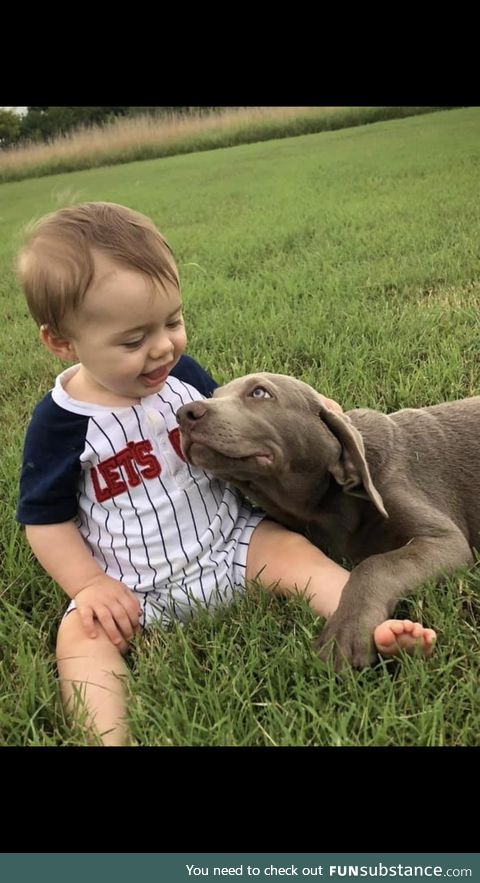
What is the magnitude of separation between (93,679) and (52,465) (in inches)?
22.3

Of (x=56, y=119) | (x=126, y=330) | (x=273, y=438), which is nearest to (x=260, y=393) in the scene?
(x=273, y=438)

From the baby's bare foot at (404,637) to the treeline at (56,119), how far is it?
2.19 metres

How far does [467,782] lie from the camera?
1370 millimetres

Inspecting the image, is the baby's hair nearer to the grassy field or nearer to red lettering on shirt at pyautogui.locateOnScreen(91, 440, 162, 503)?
red lettering on shirt at pyautogui.locateOnScreen(91, 440, 162, 503)

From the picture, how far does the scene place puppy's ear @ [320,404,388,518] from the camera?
6.19 feet

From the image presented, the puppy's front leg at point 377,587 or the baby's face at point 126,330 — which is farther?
the baby's face at point 126,330

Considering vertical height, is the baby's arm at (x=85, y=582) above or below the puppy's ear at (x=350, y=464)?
below

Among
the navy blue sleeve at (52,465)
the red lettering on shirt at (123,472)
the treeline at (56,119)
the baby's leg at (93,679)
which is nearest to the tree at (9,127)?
the treeline at (56,119)

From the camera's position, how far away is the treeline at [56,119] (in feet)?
9.99

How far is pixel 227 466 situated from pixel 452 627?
654 millimetres

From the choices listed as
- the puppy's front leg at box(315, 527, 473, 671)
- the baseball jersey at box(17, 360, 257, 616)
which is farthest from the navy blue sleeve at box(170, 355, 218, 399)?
the puppy's front leg at box(315, 527, 473, 671)

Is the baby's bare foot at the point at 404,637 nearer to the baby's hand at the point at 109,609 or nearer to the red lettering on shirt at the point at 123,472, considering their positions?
the baby's hand at the point at 109,609

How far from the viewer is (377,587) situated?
1726 mm
